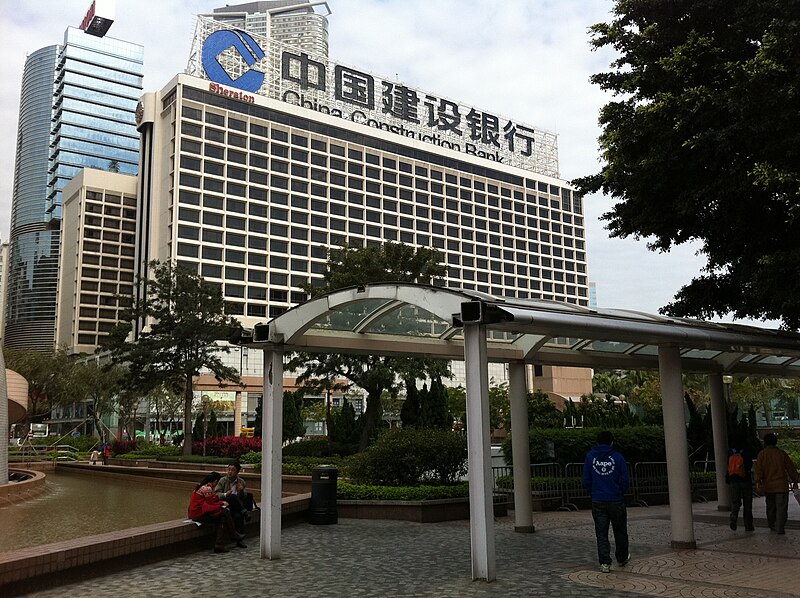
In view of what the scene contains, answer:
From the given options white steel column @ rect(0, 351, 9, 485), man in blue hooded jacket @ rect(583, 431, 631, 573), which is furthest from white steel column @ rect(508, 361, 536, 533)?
white steel column @ rect(0, 351, 9, 485)

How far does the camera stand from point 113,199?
333 ft

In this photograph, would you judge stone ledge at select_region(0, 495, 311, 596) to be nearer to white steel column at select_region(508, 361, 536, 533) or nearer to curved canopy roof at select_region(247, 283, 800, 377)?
curved canopy roof at select_region(247, 283, 800, 377)

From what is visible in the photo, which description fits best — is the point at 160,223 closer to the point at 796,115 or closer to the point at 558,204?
the point at 558,204

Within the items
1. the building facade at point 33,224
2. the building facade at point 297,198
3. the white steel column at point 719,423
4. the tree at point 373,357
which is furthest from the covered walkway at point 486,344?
the building facade at point 33,224

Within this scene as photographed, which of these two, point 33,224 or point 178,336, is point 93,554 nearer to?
point 178,336

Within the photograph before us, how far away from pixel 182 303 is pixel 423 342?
2741 centimetres

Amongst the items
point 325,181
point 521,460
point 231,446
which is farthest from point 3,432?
point 325,181

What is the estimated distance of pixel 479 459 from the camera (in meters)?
8.84

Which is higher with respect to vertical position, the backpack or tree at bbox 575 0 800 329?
tree at bbox 575 0 800 329

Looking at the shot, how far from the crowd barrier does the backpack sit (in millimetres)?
3723

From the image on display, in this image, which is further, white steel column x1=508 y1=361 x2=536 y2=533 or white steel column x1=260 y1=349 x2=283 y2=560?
white steel column x1=508 y1=361 x2=536 y2=533

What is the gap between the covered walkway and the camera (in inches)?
355

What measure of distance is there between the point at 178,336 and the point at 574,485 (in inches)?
964

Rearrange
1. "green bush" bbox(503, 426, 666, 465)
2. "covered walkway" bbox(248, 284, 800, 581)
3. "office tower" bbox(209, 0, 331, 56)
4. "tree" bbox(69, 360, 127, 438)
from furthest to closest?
1. "office tower" bbox(209, 0, 331, 56)
2. "tree" bbox(69, 360, 127, 438)
3. "green bush" bbox(503, 426, 666, 465)
4. "covered walkway" bbox(248, 284, 800, 581)
